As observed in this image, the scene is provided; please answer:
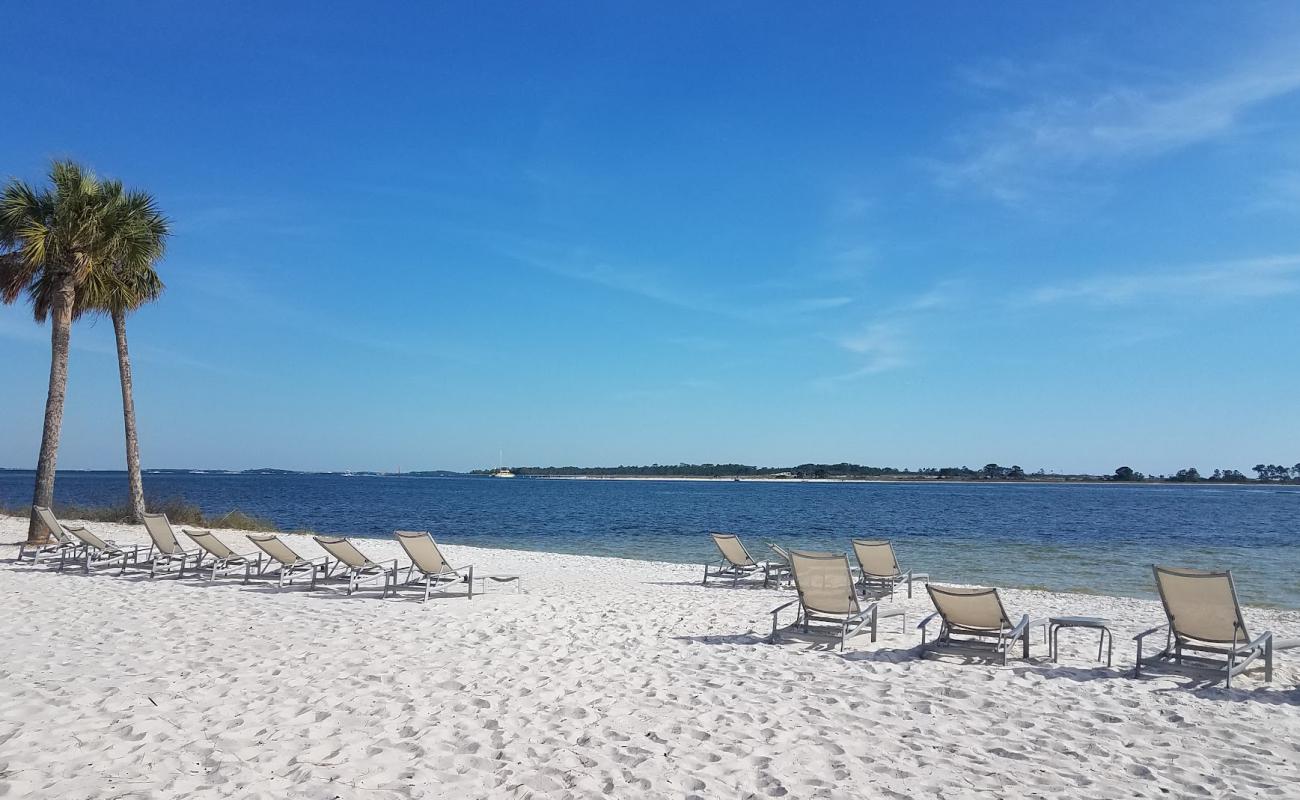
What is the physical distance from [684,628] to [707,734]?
3.83 metres

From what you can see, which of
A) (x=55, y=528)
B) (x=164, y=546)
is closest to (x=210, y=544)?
(x=164, y=546)

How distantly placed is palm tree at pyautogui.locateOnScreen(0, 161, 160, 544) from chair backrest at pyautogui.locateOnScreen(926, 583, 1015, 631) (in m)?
15.8

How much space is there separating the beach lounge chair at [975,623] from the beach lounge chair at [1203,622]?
978 mm

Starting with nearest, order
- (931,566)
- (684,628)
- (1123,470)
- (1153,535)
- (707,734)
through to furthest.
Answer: (707,734) < (684,628) < (931,566) < (1153,535) < (1123,470)

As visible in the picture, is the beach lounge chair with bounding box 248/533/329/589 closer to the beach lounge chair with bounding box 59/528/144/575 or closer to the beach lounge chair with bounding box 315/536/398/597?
the beach lounge chair with bounding box 315/536/398/597

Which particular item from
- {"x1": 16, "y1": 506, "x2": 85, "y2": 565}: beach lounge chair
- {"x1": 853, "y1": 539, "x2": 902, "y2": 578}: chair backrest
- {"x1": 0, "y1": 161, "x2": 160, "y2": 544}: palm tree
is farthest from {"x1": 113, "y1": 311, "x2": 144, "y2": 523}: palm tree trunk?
{"x1": 853, "y1": 539, "x2": 902, "y2": 578}: chair backrest

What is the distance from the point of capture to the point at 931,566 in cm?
2019

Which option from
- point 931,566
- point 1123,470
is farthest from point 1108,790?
point 1123,470

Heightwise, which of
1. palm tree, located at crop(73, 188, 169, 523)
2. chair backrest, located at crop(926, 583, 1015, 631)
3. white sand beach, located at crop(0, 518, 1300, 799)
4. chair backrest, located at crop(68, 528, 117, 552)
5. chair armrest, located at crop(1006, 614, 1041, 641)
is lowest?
white sand beach, located at crop(0, 518, 1300, 799)

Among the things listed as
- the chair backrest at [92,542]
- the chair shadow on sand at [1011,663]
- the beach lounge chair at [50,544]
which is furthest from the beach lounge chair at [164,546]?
the chair shadow on sand at [1011,663]

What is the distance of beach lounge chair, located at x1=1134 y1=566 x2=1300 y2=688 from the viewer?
6801 millimetres

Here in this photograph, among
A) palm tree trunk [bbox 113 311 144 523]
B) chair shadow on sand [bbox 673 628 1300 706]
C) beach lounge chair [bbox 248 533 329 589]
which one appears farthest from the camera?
palm tree trunk [bbox 113 311 144 523]

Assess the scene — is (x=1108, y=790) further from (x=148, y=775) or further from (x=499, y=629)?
(x=499, y=629)

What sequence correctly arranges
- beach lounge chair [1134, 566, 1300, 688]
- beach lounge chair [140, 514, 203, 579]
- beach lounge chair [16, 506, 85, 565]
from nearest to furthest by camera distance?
beach lounge chair [1134, 566, 1300, 688], beach lounge chair [140, 514, 203, 579], beach lounge chair [16, 506, 85, 565]
